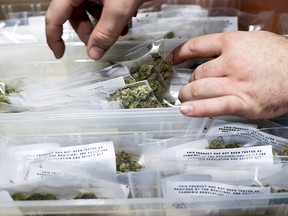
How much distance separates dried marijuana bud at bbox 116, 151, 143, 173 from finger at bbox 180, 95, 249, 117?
163 mm

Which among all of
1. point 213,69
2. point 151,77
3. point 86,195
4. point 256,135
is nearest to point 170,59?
point 151,77

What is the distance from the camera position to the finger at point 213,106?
64cm

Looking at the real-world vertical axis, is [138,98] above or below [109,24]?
below

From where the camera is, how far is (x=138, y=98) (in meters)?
0.80

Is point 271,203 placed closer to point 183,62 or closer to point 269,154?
point 269,154

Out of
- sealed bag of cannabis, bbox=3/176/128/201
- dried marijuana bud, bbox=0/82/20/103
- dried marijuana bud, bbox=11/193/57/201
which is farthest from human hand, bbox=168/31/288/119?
dried marijuana bud, bbox=0/82/20/103

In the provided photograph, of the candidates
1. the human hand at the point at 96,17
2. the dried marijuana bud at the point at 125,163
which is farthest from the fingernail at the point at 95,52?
the dried marijuana bud at the point at 125,163

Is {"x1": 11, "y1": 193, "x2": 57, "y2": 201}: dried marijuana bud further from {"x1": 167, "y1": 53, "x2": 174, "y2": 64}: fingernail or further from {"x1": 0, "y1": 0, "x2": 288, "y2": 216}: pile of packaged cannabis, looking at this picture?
{"x1": 167, "y1": 53, "x2": 174, "y2": 64}: fingernail

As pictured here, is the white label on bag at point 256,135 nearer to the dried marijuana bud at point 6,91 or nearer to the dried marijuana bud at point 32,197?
the dried marijuana bud at point 32,197

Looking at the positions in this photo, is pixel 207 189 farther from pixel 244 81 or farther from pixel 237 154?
pixel 244 81

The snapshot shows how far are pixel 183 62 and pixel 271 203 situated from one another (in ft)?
1.34

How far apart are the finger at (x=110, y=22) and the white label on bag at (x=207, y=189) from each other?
12.5 inches

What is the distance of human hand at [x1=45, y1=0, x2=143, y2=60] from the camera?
663 mm

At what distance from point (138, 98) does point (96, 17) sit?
0.81ft
